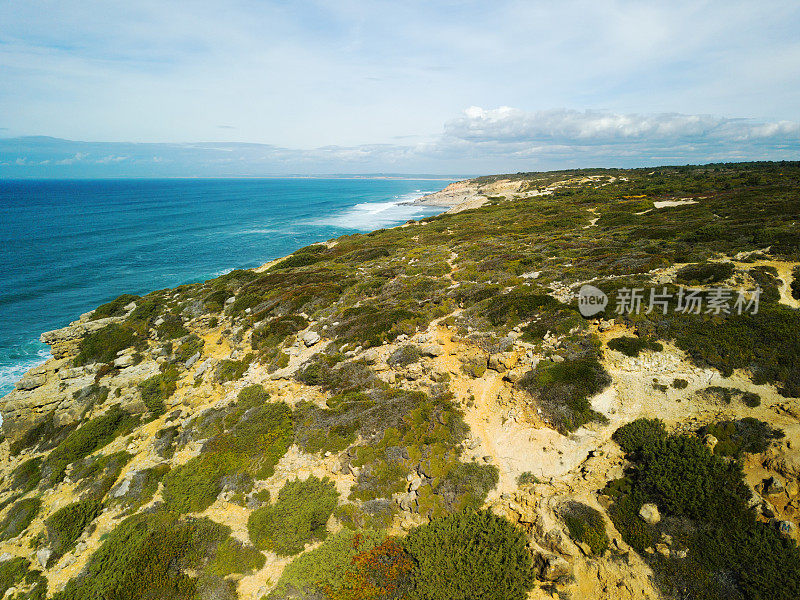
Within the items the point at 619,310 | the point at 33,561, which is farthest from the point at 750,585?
the point at 33,561

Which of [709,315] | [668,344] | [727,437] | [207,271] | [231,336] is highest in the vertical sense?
[709,315]

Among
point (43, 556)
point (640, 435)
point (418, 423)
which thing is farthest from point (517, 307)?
point (43, 556)

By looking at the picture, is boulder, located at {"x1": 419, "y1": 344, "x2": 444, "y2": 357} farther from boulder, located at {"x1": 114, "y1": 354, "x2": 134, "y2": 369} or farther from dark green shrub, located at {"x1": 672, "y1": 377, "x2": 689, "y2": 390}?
boulder, located at {"x1": 114, "y1": 354, "x2": 134, "y2": 369}

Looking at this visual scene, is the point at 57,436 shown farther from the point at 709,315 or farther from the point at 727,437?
the point at 709,315

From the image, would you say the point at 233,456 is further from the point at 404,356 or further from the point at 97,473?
the point at 404,356

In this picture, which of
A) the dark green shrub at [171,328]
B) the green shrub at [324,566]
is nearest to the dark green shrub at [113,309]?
the dark green shrub at [171,328]

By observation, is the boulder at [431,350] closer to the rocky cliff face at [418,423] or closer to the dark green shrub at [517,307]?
the rocky cliff face at [418,423]
